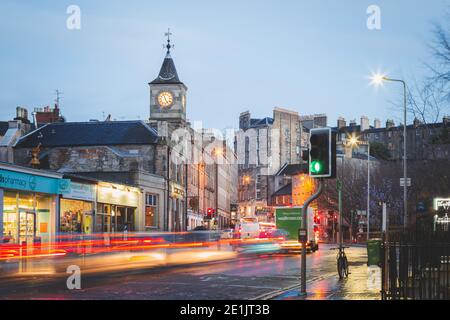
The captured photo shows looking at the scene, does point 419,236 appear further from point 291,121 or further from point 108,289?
point 291,121

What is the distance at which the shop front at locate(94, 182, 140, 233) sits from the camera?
52.4 metres

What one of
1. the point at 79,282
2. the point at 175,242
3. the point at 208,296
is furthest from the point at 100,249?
the point at 208,296

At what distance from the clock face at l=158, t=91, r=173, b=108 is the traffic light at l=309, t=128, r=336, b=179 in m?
54.3

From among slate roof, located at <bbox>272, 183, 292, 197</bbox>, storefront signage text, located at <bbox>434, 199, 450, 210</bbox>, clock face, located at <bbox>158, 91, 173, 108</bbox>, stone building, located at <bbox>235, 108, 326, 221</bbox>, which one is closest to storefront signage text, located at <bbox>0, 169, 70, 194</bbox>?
storefront signage text, located at <bbox>434, 199, 450, 210</bbox>

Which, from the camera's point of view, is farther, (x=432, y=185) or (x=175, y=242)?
(x=175, y=242)

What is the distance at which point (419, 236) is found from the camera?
15141mm

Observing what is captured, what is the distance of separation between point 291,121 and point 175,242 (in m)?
81.5

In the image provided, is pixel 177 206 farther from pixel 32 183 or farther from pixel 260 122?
pixel 260 122

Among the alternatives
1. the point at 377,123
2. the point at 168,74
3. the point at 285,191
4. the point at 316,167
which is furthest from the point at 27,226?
the point at 377,123

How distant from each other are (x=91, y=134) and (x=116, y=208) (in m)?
11.5

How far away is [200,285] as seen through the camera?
69.2 feet

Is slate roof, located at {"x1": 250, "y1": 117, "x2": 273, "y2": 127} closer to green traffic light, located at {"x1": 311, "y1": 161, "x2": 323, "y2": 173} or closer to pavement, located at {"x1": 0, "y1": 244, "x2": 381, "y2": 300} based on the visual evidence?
pavement, located at {"x1": 0, "y1": 244, "x2": 381, "y2": 300}

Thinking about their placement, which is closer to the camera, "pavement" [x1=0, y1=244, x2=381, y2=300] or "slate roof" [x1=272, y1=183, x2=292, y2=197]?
"pavement" [x1=0, y1=244, x2=381, y2=300]
